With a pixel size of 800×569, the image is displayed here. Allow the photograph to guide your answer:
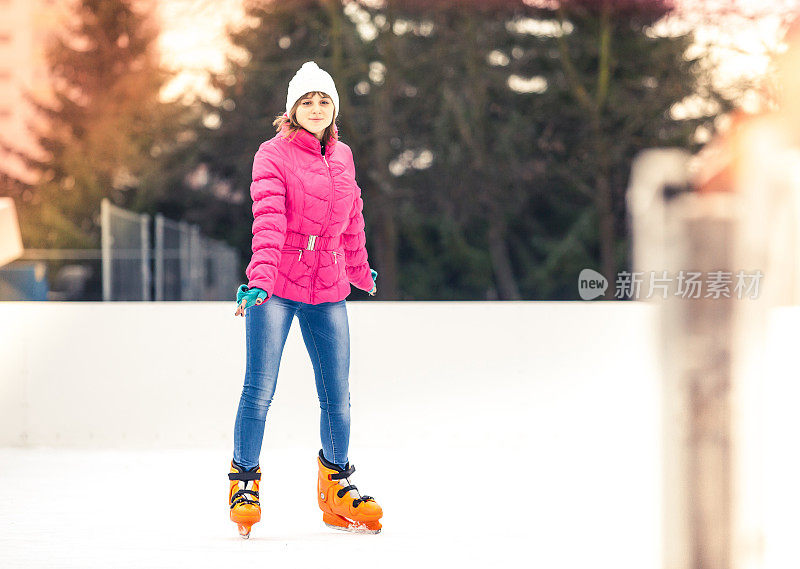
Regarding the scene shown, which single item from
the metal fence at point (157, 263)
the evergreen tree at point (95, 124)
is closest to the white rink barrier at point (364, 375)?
the metal fence at point (157, 263)

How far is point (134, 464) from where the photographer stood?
5.89 meters

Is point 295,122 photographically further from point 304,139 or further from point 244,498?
point 244,498

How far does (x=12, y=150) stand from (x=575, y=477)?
119 ft

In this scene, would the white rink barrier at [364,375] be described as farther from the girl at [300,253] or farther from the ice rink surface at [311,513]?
the girl at [300,253]

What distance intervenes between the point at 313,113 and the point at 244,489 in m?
1.21

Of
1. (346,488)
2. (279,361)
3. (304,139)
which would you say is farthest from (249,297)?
(346,488)

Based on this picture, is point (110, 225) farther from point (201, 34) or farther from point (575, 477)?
point (575, 477)

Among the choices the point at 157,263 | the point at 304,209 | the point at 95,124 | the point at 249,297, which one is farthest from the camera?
the point at 95,124

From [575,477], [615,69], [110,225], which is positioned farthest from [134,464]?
[615,69]

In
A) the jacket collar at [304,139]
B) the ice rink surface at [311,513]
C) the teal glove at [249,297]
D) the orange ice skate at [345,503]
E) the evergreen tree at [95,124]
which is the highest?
the evergreen tree at [95,124]

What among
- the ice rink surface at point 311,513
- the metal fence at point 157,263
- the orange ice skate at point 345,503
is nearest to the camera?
the ice rink surface at point 311,513

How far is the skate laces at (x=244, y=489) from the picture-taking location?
12.8ft

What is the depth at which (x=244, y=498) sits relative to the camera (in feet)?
12.8

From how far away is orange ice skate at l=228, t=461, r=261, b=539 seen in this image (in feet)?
12.7
